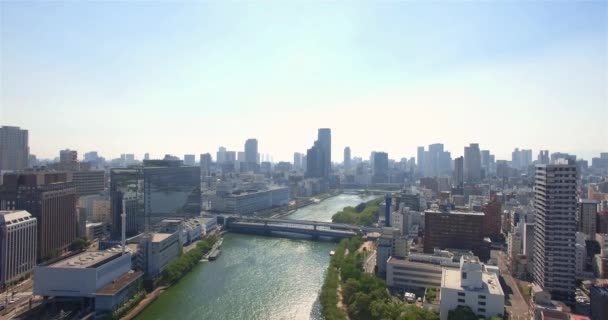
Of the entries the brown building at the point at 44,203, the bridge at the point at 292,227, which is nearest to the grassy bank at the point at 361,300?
the bridge at the point at 292,227

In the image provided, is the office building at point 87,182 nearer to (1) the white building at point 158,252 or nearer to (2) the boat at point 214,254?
(2) the boat at point 214,254

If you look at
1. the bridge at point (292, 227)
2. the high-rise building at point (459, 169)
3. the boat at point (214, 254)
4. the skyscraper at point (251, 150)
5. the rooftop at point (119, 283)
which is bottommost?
the boat at point (214, 254)

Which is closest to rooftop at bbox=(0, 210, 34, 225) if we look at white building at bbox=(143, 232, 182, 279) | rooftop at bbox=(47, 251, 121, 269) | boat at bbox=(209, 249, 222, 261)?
rooftop at bbox=(47, 251, 121, 269)

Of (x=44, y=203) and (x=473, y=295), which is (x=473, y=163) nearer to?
(x=473, y=295)

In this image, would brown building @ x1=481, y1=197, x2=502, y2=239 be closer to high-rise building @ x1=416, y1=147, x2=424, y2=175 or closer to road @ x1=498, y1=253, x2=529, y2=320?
road @ x1=498, y1=253, x2=529, y2=320

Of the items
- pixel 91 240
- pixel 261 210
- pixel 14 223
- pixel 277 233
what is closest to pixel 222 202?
pixel 261 210

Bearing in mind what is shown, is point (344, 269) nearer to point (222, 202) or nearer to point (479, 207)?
point (479, 207)

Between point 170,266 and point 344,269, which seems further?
point 170,266
